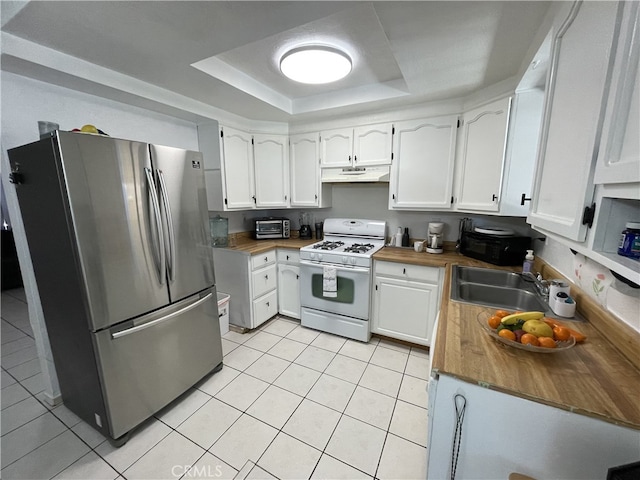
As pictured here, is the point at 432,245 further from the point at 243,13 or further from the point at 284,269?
the point at 243,13

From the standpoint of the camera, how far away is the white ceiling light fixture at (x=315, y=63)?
1.54m

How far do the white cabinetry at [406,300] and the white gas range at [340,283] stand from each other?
11 cm

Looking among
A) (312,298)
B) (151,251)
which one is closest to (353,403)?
(312,298)

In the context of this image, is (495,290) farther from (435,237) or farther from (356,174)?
(356,174)

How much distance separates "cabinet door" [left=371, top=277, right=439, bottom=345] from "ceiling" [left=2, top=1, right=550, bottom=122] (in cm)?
166

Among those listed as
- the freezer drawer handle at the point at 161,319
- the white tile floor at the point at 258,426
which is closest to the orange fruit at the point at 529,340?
the white tile floor at the point at 258,426

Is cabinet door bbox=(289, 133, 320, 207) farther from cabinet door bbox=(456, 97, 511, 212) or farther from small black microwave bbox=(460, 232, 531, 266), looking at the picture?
small black microwave bbox=(460, 232, 531, 266)

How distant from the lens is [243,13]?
1.16 meters

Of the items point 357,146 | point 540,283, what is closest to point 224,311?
point 357,146

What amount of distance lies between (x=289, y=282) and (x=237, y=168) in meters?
1.39

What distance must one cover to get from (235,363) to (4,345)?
7.89 feet

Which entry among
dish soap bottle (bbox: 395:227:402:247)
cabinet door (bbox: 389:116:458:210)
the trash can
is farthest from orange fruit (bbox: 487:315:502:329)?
the trash can

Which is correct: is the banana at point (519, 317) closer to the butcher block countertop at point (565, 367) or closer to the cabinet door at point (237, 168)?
the butcher block countertop at point (565, 367)

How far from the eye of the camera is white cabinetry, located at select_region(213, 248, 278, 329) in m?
2.63
